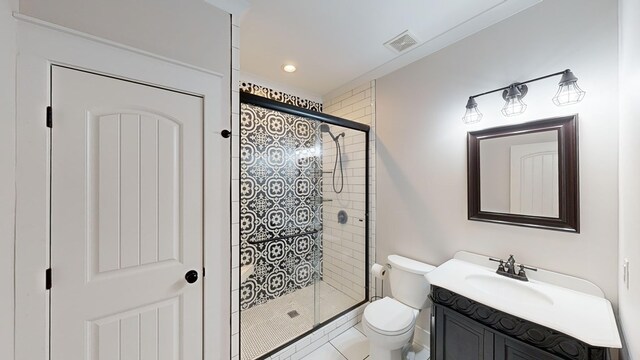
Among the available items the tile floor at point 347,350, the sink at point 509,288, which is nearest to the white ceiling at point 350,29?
the sink at point 509,288

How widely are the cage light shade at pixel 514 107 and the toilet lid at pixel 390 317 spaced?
63.2 inches

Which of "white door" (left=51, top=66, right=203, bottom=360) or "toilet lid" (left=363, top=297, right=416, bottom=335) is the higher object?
"white door" (left=51, top=66, right=203, bottom=360)

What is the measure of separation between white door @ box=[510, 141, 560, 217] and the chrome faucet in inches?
13.1

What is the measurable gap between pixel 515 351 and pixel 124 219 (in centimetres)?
205

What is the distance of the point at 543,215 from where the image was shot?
137 cm

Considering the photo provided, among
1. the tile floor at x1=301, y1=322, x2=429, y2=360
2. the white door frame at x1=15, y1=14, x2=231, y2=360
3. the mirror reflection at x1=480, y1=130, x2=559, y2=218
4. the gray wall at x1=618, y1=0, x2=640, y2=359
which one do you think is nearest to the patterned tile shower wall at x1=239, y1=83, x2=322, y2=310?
the tile floor at x1=301, y1=322, x2=429, y2=360

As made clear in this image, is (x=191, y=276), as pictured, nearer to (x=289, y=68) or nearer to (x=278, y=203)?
(x=278, y=203)

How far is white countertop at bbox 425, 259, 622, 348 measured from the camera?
94 cm

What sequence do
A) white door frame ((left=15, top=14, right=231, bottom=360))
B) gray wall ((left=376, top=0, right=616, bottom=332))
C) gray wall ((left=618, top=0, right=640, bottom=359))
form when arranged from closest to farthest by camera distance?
gray wall ((left=618, top=0, right=640, bottom=359)), white door frame ((left=15, top=14, right=231, bottom=360)), gray wall ((left=376, top=0, right=616, bottom=332))

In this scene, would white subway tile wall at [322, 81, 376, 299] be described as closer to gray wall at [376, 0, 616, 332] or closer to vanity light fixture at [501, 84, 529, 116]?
gray wall at [376, 0, 616, 332]

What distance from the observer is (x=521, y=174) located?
57.7 inches

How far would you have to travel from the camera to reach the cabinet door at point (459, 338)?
120cm

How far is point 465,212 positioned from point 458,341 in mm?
865

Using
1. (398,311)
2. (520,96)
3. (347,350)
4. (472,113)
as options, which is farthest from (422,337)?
(520,96)
